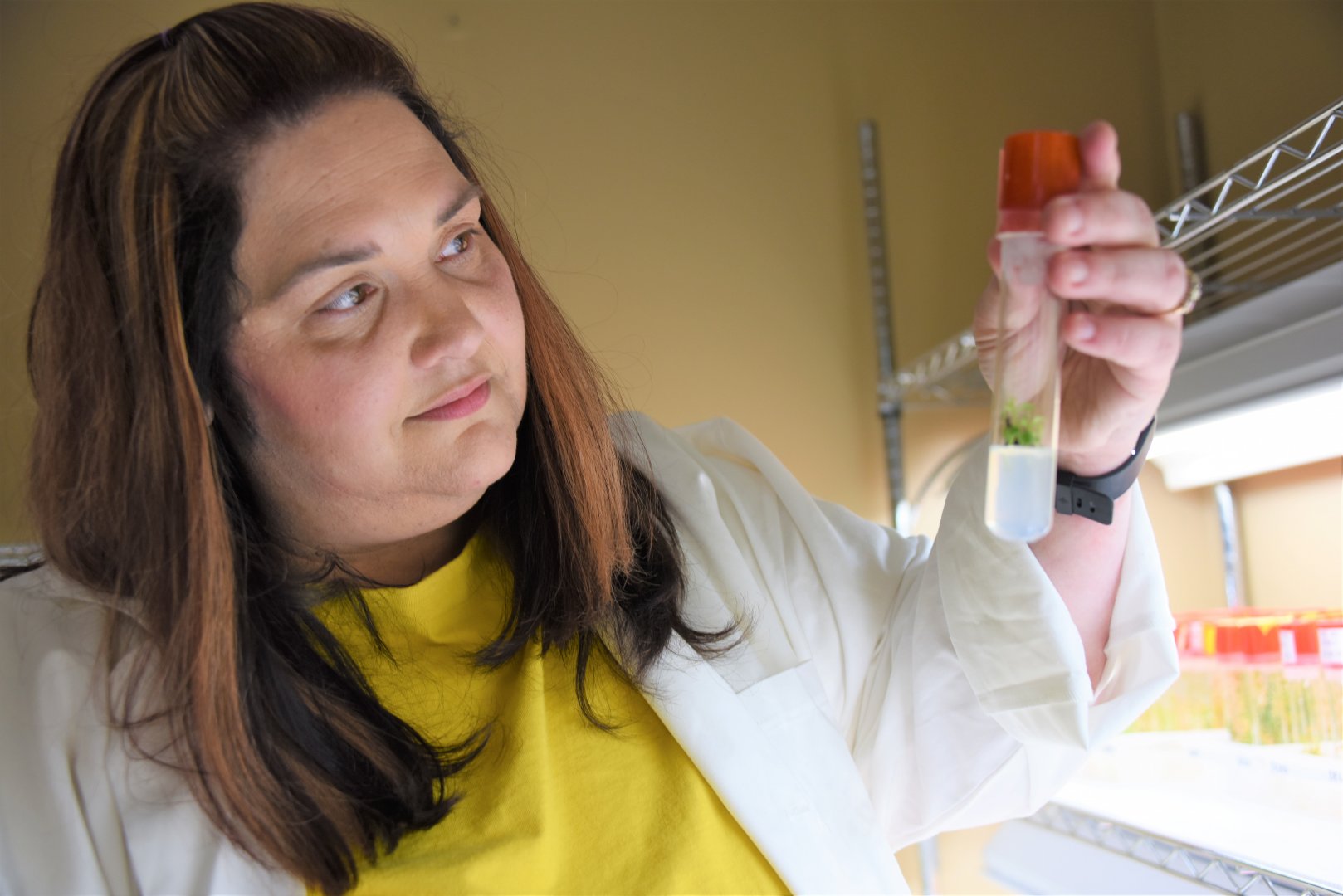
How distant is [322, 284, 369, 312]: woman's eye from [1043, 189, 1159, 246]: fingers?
1.59ft

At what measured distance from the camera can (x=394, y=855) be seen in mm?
807

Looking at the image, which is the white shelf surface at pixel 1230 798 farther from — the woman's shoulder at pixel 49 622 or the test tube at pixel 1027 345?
the woman's shoulder at pixel 49 622

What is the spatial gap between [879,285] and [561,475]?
3.57ft

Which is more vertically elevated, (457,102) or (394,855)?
(457,102)

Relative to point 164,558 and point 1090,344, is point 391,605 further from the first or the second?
point 1090,344

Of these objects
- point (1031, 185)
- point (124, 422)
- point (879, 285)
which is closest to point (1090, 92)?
point (879, 285)

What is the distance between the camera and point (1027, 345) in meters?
0.61

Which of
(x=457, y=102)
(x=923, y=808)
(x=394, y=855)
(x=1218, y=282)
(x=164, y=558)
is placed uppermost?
(x=457, y=102)

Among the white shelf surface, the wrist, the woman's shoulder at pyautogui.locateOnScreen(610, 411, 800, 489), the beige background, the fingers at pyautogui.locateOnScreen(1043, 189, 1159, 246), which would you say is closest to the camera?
the fingers at pyautogui.locateOnScreen(1043, 189, 1159, 246)

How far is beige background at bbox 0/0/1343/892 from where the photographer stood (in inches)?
72.7

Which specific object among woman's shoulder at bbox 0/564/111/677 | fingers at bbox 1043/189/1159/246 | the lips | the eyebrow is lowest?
woman's shoulder at bbox 0/564/111/677

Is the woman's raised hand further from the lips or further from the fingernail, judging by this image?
the lips

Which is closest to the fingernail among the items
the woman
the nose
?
the woman

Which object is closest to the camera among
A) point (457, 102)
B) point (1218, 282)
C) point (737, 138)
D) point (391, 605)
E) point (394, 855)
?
point (394, 855)
